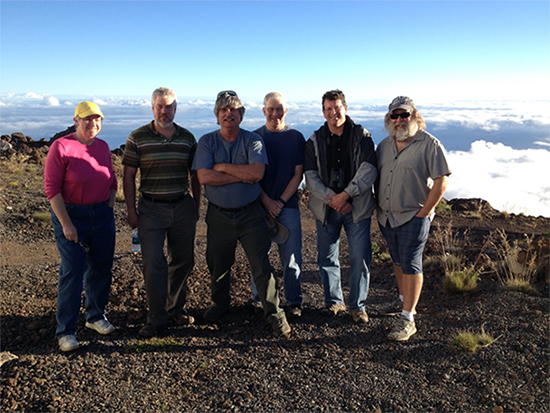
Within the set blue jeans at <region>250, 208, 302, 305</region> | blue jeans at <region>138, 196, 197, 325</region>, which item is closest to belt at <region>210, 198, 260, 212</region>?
blue jeans at <region>138, 196, 197, 325</region>

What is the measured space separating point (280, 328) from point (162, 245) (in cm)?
142

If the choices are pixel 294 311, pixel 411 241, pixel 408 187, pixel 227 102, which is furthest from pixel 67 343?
pixel 408 187

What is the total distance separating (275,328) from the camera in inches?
179

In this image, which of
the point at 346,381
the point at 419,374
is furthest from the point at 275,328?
the point at 419,374

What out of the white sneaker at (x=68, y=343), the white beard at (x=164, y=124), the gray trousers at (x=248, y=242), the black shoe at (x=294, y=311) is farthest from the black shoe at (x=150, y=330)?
the white beard at (x=164, y=124)

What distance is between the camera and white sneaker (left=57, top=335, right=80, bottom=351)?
410cm

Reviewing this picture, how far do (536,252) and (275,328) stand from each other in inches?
167

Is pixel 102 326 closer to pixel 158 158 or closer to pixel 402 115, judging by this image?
pixel 158 158

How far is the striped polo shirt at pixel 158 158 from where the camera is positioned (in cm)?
420

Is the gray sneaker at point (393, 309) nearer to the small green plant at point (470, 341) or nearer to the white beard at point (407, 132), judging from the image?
the small green plant at point (470, 341)

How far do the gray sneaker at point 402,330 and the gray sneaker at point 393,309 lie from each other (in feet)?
2.00

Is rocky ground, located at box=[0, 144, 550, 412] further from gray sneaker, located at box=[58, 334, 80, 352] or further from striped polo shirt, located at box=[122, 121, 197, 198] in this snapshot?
striped polo shirt, located at box=[122, 121, 197, 198]

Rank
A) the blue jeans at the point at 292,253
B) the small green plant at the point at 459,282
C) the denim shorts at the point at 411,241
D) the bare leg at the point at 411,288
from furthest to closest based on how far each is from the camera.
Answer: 1. the small green plant at the point at 459,282
2. the blue jeans at the point at 292,253
3. the bare leg at the point at 411,288
4. the denim shorts at the point at 411,241

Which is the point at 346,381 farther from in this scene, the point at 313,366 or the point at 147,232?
the point at 147,232
